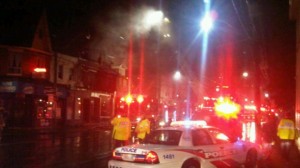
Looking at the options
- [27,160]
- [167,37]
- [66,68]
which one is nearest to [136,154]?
[27,160]

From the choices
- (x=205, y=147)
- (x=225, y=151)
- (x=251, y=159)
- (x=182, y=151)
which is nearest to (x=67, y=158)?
(x=251, y=159)

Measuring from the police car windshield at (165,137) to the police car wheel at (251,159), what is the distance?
2.78 meters

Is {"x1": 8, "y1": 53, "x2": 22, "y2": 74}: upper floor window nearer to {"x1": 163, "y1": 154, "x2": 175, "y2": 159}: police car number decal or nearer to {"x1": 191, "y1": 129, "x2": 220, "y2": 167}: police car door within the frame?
{"x1": 191, "y1": 129, "x2": 220, "y2": 167}: police car door

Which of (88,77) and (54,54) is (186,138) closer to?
(54,54)

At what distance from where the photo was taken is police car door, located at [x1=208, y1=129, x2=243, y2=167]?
9.59m

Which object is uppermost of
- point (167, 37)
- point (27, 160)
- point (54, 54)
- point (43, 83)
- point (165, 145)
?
point (167, 37)

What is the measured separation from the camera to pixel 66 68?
37.6 metres

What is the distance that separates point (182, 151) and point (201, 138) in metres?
0.88

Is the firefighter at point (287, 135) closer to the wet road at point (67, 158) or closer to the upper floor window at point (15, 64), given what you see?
the wet road at point (67, 158)

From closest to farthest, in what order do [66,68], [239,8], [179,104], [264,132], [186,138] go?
[186,138] < [239,8] < [264,132] < [179,104] < [66,68]

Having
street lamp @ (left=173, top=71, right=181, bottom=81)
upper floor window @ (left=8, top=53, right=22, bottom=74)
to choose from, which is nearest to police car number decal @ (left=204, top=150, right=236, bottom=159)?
upper floor window @ (left=8, top=53, right=22, bottom=74)

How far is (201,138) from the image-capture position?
30.6 ft

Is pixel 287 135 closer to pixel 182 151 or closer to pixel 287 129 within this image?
pixel 287 129

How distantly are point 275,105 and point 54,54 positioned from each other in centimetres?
2303
